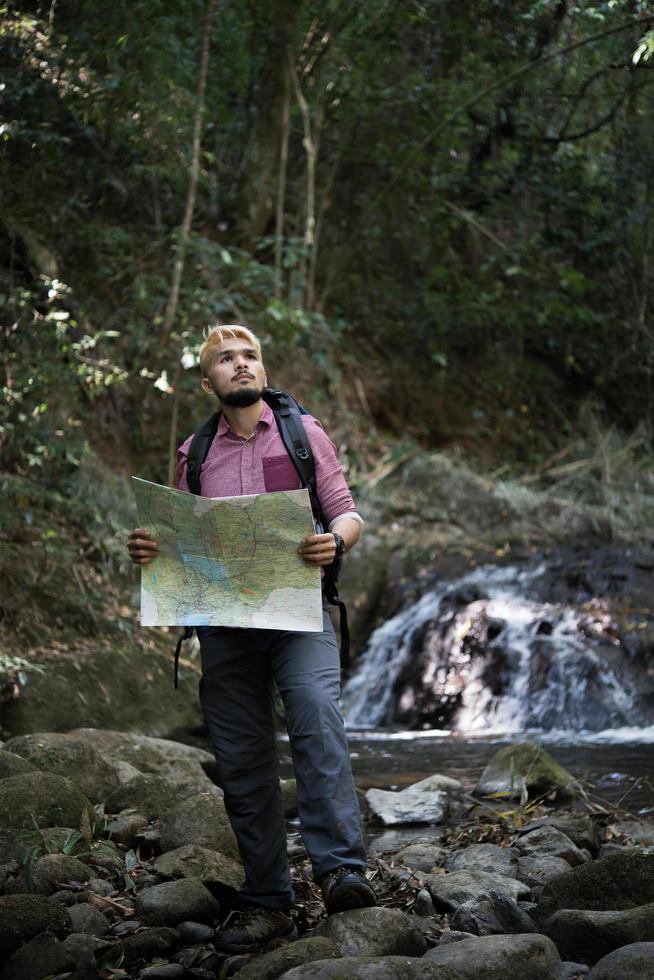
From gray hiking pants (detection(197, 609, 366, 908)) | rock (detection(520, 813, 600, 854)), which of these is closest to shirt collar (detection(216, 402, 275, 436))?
gray hiking pants (detection(197, 609, 366, 908))

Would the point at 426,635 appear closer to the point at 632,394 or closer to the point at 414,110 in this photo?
the point at 414,110

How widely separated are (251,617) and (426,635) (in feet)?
18.1

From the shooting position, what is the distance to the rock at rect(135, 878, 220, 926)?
299 cm

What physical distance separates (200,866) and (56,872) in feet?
1.54

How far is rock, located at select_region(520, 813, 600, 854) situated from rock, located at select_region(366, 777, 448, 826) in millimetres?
523

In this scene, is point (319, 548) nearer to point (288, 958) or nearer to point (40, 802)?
point (288, 958)

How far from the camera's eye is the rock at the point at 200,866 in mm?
3293

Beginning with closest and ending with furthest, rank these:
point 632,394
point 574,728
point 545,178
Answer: point 574,728 < point 545,178 < point 632,394

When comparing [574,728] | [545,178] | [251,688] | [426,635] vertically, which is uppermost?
[545,178]

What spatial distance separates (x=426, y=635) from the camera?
8.20 m

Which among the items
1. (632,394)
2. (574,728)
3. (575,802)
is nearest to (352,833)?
(575,802)

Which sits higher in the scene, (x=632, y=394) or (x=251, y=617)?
(x=632, y=394)

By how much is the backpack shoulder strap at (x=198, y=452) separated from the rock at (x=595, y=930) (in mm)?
1625

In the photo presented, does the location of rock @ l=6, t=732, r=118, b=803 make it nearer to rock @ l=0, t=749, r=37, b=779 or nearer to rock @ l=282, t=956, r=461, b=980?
rock @ l=0, t=749, r=37, b=779
